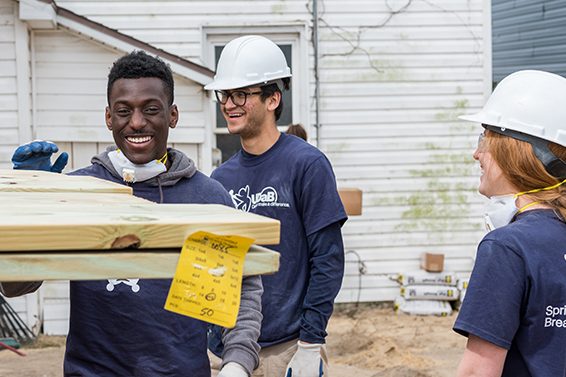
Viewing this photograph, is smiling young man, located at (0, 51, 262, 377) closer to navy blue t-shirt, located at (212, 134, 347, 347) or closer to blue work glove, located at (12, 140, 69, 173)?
blue work glove, located at (12, 140, 69, 173)

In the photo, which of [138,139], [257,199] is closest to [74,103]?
[257,199]

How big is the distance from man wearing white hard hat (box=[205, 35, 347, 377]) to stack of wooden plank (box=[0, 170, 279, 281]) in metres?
2.16

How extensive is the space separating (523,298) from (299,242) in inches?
66.7

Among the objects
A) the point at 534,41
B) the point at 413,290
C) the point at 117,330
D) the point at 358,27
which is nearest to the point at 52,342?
the point at 413,290

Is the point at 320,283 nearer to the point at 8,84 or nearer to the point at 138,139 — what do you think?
the point at 138,139

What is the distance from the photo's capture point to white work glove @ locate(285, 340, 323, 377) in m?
3.91

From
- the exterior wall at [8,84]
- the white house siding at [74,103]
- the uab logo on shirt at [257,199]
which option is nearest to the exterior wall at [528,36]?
the white house siding at [74,103]

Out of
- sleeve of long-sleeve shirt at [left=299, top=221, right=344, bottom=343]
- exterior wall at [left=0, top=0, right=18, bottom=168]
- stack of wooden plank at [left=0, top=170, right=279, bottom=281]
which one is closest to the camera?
stack of wooden plank at [left=0, top=170, right=279, bottom=281]

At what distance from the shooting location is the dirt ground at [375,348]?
8195 millimetres

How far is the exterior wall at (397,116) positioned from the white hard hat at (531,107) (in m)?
7.64

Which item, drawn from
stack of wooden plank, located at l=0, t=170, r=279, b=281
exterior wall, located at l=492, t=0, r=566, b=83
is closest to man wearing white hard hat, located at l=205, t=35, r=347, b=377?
stack of wooden plank, located at l=0, t=170, r=279, b=281

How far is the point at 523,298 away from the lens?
2.39m

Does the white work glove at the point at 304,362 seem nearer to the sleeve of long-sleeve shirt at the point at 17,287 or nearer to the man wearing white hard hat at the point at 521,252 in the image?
the man wearing white hard hat at the point at 521,252

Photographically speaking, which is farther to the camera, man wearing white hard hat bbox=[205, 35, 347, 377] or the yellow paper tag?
man wearing white hard hat bbox=[205, 35, 347, 377]
